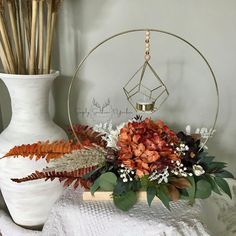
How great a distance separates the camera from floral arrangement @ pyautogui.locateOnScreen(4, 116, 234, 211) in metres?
0.88

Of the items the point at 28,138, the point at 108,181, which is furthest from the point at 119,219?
the point at 28,138

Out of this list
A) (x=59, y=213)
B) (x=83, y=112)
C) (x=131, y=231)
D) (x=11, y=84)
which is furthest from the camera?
(x=83, y=112)

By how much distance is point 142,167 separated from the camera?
88cm

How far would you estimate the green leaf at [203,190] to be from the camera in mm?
901

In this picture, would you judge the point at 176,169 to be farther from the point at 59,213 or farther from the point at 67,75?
the point at 67,75

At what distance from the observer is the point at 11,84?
42.5 inches

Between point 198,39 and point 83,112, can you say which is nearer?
point 198,39

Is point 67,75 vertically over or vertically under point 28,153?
over

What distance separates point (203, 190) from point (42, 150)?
52 cm

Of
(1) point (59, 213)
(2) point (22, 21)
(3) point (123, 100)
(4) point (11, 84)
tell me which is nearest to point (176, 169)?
(1) point (59, 213)

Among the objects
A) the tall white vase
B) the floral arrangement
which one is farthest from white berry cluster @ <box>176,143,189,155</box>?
the tall white vase

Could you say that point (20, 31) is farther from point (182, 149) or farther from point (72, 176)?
point (182, 149)

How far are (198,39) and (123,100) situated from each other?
0.39m

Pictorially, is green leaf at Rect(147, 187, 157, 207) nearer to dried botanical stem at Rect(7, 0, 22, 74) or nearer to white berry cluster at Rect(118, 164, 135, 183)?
white berry cluster at Rect(118, 164, 135, 183)
